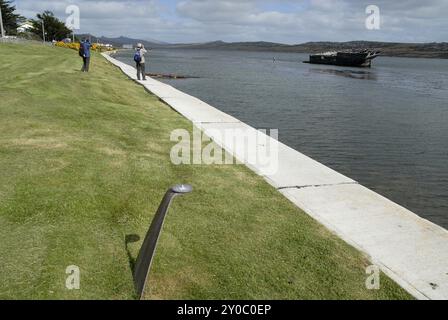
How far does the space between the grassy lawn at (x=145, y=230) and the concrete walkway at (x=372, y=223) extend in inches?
9.5

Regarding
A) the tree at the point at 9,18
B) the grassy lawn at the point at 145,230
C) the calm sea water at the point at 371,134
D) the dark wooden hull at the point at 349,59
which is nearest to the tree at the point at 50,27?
the tree at the point at 9,18

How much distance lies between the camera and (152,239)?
3578mm

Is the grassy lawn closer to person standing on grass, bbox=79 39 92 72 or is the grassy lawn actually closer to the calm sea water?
the calm sea water

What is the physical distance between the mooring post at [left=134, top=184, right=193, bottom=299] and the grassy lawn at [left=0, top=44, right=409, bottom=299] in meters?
0.15

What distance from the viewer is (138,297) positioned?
3.66 m

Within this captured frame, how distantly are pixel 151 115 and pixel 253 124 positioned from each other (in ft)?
16.3

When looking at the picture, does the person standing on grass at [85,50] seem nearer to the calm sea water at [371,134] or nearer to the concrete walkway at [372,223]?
the calm sea water at [371,134]

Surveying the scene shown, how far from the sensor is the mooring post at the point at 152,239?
3.46 m

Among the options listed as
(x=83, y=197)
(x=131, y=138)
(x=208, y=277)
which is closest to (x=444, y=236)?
(x=208, y=277)

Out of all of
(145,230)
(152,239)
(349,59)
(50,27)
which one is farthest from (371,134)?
(50,27)

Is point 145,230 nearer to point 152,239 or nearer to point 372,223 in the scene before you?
point 152,239

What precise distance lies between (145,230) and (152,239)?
4.41 feet

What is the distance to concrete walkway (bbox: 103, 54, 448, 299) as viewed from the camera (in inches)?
171
